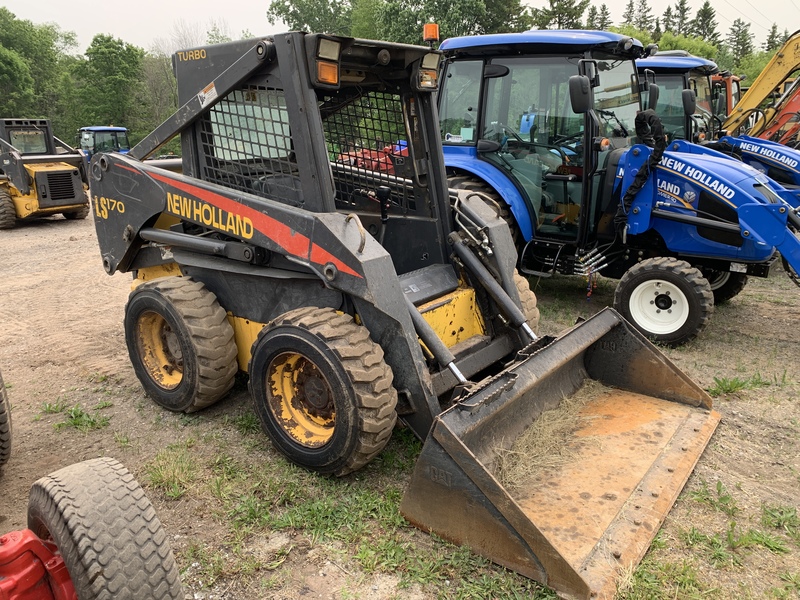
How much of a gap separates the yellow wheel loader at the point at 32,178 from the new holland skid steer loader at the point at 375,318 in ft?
29.5

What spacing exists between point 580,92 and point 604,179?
1.15 metres

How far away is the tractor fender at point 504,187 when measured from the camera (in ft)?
18.9

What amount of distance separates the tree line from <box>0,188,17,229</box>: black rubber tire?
602 inches

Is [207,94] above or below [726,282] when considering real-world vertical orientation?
above

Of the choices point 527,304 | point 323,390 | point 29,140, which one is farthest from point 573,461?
point 29,140

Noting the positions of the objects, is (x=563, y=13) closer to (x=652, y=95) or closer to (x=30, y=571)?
(x=652, y=95)

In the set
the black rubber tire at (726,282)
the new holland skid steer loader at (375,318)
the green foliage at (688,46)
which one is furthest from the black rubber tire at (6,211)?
the green foliage at (688,46)

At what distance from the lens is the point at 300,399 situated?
333cm

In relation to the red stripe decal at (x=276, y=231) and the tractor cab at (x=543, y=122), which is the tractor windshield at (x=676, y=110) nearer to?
the tractor cab at (x=543, y=122)

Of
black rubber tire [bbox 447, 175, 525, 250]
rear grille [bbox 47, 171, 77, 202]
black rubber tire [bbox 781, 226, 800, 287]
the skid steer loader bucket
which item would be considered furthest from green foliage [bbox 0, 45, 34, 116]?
the skid steer loader bucket

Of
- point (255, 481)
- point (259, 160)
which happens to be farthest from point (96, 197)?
point (255, 481)

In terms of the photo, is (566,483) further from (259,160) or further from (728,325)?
(728,325)

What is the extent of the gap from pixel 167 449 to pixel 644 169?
430 cm

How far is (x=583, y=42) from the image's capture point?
5246mm
